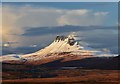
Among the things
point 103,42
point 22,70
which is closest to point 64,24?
point 103,42

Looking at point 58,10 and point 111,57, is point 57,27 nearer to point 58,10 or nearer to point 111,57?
point 58,10

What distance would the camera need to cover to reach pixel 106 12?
20.4 feet

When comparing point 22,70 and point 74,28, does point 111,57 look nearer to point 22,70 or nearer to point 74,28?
point 74,28

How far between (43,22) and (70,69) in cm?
111

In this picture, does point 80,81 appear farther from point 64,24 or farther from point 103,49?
point 64,24

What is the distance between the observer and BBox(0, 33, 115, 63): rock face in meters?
6.25

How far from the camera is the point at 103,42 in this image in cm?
617

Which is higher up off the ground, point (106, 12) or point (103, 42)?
point (106, 12)

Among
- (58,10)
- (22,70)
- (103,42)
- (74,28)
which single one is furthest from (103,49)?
(22,70)

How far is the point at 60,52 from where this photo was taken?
6363 millimetres

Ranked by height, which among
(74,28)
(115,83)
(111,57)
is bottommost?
(115,83)

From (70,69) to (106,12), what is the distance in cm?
137

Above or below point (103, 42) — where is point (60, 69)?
below

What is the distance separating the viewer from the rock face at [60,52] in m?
6.25
